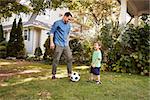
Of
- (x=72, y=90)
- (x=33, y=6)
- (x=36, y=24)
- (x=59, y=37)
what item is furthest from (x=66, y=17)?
(x=36, y=24)

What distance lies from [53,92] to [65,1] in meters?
6.80

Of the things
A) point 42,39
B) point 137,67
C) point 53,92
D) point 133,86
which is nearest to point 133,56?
point 137,67

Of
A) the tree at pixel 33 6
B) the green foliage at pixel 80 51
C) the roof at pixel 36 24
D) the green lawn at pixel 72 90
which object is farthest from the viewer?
the roof at pixel 36 24

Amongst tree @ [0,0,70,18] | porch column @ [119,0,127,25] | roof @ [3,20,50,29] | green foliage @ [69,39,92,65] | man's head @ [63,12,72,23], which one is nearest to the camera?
man's head @ [63,12,72,23]

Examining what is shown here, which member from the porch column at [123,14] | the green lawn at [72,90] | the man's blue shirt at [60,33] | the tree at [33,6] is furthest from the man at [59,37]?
the porch column at [123,14]

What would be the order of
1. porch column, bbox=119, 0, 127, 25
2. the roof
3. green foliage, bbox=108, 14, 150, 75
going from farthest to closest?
the roof, porch column, bbox=119, 0, 127, 25, green foliage, bbox=108, 14, 150, 75

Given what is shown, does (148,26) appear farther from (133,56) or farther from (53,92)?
(53,92)

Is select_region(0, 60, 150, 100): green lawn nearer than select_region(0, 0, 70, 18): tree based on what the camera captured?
Yes

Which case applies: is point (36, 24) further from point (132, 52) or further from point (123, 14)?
point (132, 52)

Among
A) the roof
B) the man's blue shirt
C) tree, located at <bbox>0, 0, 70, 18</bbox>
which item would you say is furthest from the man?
the roof

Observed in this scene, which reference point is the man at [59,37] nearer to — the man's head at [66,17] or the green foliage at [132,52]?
the man's head at [66,17]

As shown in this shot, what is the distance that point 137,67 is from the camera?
10.9 m

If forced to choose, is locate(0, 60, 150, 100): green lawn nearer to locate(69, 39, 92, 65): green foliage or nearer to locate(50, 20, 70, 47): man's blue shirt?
locate(50, 20, 70, 47): man's blue shirt

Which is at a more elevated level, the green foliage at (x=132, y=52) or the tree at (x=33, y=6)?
the tree at (x=33, y=6)
